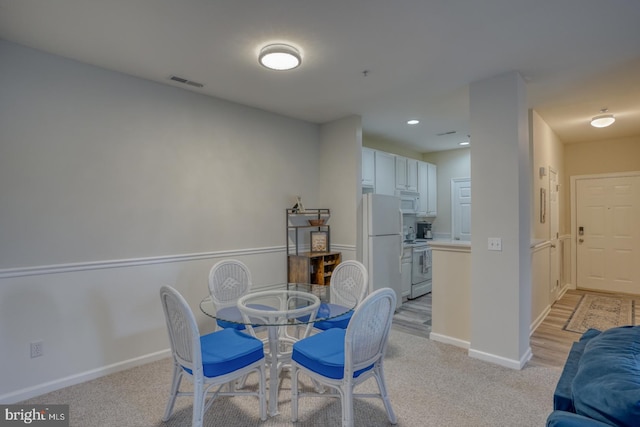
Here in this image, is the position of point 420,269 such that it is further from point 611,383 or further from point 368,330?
point 611,383

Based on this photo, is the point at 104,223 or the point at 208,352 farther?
the point at 104,223

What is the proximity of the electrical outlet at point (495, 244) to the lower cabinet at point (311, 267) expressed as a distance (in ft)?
6.13

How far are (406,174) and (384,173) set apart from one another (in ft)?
2.30

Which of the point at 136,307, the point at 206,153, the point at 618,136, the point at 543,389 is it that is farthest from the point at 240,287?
the point at 618,136

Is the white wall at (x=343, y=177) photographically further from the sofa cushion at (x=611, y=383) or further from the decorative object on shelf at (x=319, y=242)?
the sofa cushion at (x=611, y=383)

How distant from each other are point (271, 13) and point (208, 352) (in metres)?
2.13

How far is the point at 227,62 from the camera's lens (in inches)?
107

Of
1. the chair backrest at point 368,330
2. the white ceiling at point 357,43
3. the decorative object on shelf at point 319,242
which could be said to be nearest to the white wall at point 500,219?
the white ceiling at point 357,43

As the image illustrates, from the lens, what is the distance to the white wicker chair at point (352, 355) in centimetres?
180

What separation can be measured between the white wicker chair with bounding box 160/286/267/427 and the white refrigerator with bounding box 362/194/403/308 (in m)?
2.32

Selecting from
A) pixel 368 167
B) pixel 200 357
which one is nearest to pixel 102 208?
pixel 200 357

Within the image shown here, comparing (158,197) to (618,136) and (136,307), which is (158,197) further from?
(618,136)

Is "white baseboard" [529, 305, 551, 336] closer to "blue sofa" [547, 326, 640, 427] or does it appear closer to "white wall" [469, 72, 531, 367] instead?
"white wall" [469, 72, 531, 367]

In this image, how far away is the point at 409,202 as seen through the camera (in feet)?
18.9
